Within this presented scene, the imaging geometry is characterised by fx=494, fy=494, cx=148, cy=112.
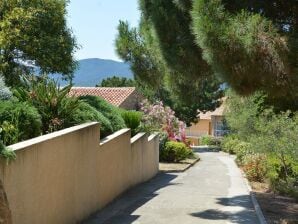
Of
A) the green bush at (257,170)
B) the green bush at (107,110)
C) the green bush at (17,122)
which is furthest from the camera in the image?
the green bush at (257,170)

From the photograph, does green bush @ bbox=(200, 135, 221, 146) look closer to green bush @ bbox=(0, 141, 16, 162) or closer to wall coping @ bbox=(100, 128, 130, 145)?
wall coping @ bbox=(100, 128, 130, 145)

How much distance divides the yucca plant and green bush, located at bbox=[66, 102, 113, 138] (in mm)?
112

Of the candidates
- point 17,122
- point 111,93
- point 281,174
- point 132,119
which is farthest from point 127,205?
point 111,93

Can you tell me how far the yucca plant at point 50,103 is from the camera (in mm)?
9603

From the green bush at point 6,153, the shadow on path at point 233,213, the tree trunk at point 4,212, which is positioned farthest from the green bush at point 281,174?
the tree trunk at point 4,212

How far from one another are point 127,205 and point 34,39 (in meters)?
6.01

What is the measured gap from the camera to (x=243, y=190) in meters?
15.4

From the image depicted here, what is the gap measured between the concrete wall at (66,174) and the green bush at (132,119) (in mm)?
2421

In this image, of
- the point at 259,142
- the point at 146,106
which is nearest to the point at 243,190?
the point at 259,142

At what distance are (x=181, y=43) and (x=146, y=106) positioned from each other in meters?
17.4

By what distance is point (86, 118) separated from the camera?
1031 centimetres

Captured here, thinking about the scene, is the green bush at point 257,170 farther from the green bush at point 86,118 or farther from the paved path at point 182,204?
the green bush at point 86,118

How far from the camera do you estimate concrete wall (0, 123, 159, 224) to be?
21.9 feet

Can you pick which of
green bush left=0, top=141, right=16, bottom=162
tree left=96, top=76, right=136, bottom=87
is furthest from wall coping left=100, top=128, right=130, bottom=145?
tree left=96, top=76, right=136, bottom=87
